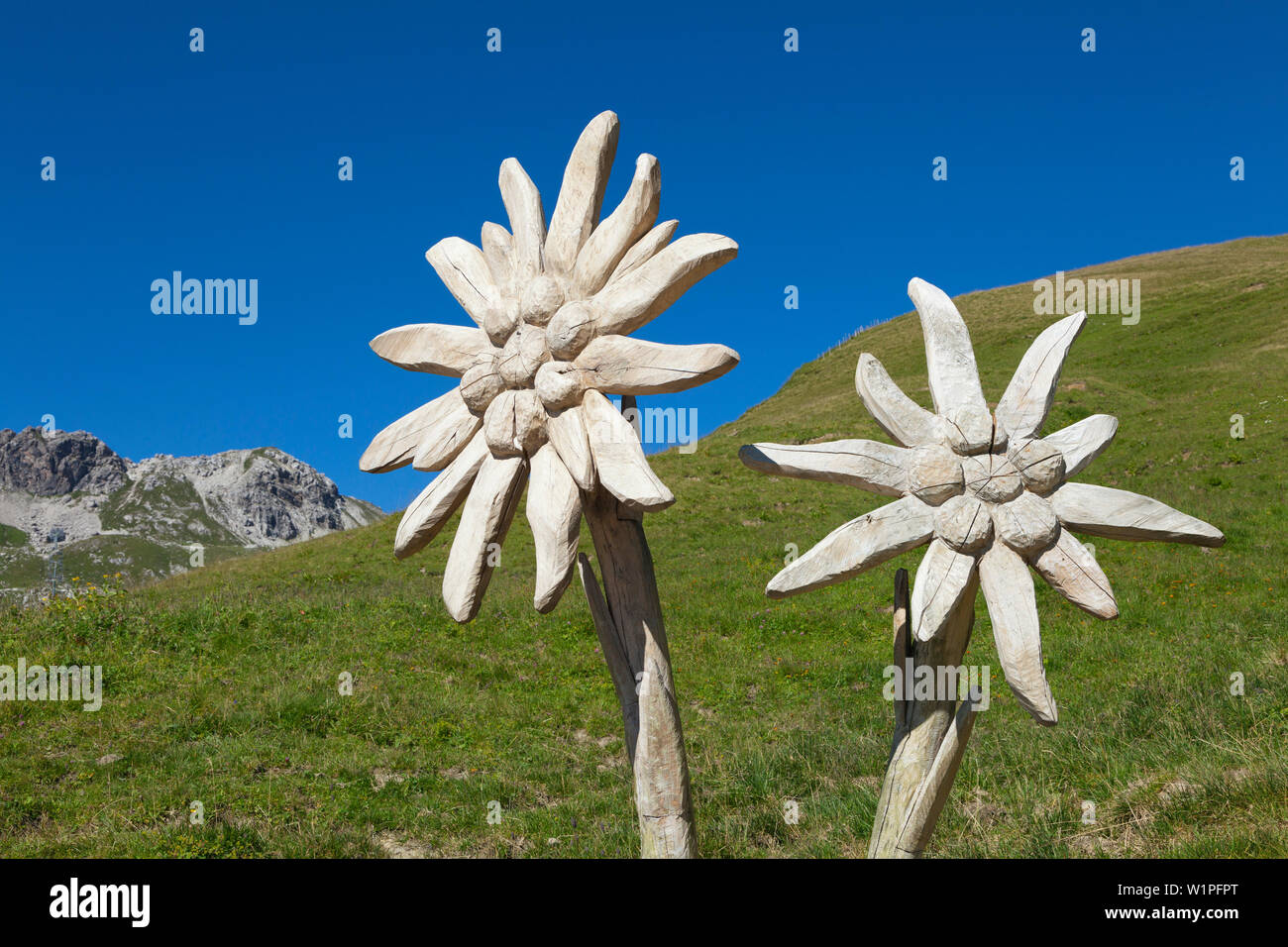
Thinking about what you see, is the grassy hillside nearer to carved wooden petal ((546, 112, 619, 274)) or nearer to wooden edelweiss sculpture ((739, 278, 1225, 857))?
wooden edelweiss sculpture ((739, 278, 1225, 857))

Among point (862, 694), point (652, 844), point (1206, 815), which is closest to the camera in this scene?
point (652, 844)

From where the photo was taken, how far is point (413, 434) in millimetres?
4191

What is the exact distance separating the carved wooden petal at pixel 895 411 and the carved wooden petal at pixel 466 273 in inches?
68.4

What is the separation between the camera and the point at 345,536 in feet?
76.6

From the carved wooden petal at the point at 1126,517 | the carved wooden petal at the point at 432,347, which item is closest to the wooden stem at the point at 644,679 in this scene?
the carved wooden petal at the point at 432,347

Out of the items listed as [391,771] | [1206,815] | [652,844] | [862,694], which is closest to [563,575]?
[652,844]

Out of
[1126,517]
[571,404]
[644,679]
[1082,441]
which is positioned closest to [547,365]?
[571,404]

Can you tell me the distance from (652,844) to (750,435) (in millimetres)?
25069

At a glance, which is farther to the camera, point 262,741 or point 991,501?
point 262,741

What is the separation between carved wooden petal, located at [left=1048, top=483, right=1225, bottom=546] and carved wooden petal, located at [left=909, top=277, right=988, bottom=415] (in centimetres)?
54

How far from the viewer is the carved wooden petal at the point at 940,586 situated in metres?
3.57

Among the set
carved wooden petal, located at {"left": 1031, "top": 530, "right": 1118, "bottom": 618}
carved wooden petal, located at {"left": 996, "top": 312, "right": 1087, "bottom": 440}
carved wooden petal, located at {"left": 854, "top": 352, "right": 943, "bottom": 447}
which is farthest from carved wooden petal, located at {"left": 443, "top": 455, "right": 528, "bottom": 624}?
carved wooden petal, located at {"left": 1031, "top": 530, "right": 1118, "bottom": 618}

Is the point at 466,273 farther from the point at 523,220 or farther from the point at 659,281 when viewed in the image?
the point at 659,281
